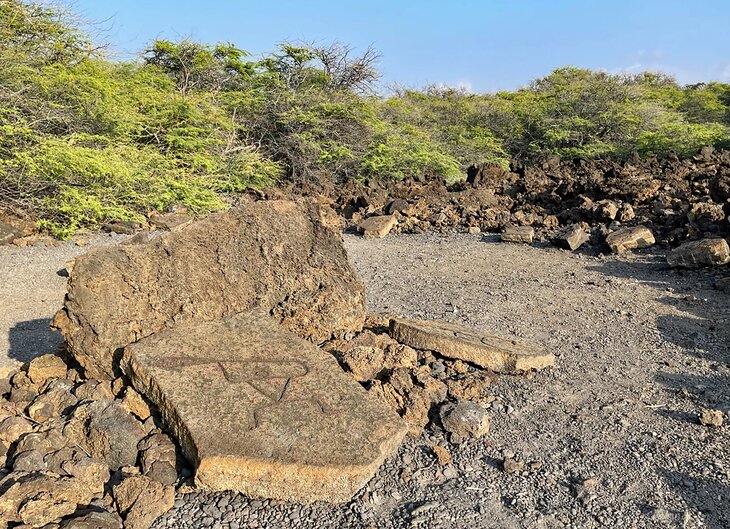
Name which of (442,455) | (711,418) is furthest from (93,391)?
(711,418)

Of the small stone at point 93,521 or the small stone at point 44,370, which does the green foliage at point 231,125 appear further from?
the small stone at point 93,521

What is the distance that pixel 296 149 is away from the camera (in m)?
15.1

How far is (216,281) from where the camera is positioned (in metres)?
3.84

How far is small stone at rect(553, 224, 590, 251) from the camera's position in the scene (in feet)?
28.5

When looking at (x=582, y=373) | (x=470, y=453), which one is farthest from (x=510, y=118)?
(x=470, y=453)

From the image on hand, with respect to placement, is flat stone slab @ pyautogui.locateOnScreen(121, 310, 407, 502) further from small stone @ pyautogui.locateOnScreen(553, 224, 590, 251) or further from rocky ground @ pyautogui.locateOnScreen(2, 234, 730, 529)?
small stone @ pyautogui.locateOnScreen(553, 224, 590, 251)

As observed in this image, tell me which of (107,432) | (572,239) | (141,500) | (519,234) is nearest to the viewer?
(141,500)

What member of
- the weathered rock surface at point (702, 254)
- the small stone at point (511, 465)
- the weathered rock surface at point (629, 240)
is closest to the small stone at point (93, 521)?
the small stone at point (511, 465)

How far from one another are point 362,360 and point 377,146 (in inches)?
492

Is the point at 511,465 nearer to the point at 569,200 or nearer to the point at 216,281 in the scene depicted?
the point at 216,281

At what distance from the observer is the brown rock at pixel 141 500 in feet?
8.08

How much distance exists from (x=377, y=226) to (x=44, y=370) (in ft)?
24.4

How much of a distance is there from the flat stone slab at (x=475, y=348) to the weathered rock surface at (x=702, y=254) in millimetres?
4256

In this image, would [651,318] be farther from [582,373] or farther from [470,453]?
[470,453]
